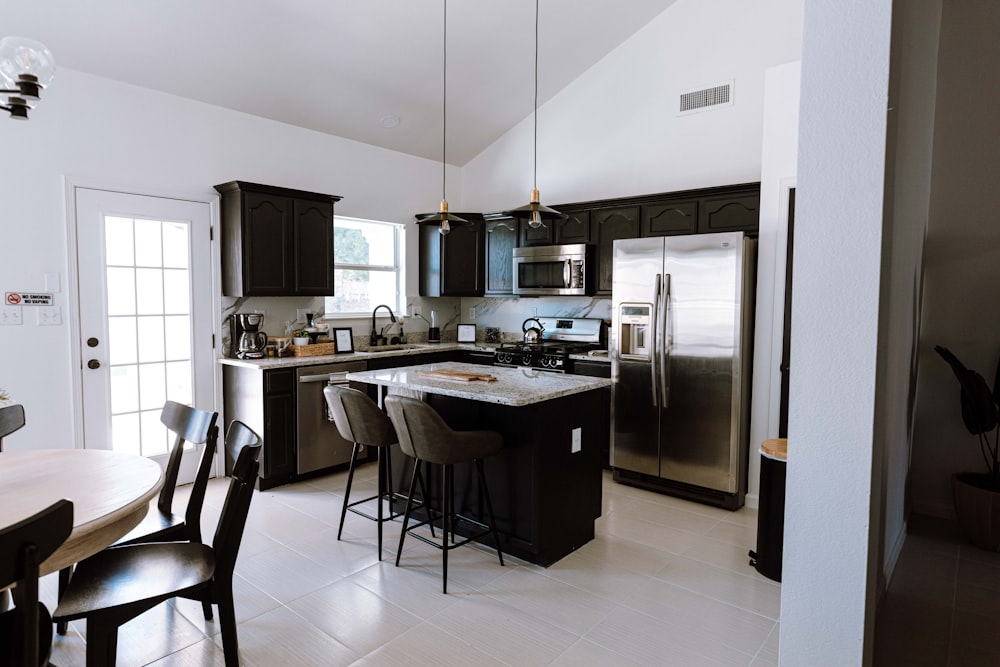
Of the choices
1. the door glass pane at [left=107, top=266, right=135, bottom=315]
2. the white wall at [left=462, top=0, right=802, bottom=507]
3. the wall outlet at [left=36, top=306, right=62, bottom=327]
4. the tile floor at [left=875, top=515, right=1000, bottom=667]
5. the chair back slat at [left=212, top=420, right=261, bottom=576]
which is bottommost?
the tile floor at [left=875, top=515, right=1000, bottom=667]

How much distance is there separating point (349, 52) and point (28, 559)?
13.7ft

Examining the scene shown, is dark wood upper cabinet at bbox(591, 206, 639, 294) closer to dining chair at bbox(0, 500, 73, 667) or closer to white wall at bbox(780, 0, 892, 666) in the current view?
white wall at bbox(780, 0, 892, 666)

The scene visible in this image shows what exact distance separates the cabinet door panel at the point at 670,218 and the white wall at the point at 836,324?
3.22 meters

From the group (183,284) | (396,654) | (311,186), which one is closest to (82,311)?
(183,284)

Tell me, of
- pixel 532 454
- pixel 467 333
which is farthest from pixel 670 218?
pixel 532 454

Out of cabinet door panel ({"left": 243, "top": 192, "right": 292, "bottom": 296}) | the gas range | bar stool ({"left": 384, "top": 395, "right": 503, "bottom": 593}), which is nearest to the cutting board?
bar stool ({"left": 384, "top": 395, "right": 503, "bottom": 593})

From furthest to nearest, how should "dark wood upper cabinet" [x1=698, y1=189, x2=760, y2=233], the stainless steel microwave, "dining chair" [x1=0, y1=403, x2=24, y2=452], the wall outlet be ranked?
1. the stainless steel microwave
2. "dark wood upper cabinet" [x1=698, y1=189, x2=760, y2=233]
3. the wall outlet
4. "dining chair" [x1=0, y1=403, x2=24, y2=452]

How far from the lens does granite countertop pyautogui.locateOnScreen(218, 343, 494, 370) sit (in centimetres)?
→ 446

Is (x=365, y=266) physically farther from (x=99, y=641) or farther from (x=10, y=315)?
(x=99, y=641)

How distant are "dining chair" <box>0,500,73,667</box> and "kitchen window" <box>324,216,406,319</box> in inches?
163

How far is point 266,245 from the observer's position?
4617 mm

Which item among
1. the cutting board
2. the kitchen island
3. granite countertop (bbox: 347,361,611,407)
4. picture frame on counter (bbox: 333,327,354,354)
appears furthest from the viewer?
picture frame on counter (bbox: 333,327,354,354)

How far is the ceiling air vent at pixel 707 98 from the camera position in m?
4.84

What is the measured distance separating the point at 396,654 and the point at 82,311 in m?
3.21
